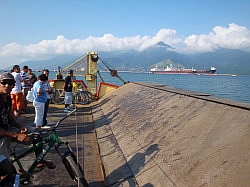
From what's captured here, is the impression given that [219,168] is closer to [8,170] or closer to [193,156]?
[193,156]

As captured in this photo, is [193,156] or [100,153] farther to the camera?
[100,153]

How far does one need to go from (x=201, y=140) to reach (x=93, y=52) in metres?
15.0

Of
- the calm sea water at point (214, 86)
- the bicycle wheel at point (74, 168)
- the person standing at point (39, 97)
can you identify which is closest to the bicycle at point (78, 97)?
the person standing at point (39, 97)

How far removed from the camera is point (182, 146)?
4719mm

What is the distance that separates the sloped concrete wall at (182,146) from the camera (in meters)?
3.63

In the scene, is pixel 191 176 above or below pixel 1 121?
below

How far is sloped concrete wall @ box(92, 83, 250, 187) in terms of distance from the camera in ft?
11.9

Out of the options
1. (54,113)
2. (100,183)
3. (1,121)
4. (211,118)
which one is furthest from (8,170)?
(54,113)

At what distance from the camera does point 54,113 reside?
13617mm

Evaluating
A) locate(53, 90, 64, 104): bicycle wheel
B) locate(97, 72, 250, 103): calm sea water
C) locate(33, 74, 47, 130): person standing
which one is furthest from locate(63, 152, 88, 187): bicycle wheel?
locate(97, 72, 250, 103): calm sea water

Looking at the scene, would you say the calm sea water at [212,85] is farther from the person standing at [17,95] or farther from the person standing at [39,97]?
the person standing at [39,97]

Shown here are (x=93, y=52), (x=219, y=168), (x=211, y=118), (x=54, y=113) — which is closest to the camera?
(x=219, y=168)

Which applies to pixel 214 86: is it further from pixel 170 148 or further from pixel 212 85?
pixel 170 148

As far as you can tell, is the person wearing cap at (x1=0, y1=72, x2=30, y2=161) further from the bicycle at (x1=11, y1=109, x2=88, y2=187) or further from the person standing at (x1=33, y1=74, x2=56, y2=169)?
the person standing at (x1=33, y1=74, x2=56, y2=169)
